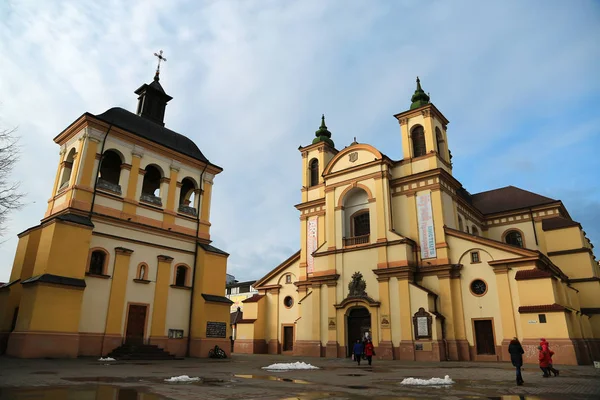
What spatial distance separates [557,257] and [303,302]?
1984 centimetres

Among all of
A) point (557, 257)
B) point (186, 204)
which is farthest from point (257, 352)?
point (557, 257)

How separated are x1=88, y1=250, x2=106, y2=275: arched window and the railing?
653 inches

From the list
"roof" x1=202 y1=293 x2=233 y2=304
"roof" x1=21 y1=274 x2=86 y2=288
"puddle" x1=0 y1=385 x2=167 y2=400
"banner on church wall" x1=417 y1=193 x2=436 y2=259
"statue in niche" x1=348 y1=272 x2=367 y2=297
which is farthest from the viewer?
"statue in niche" x1=348 y1=272 x2=367 y2=297

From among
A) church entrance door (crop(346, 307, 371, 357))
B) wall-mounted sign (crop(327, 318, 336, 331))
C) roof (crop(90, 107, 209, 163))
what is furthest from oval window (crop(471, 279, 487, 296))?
roof (crop(90, 107, 209, 163))

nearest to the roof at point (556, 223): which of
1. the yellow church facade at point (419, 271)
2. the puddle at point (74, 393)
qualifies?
the yellow church facade at point (419, 271)

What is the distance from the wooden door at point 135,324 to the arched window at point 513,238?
1164 inches

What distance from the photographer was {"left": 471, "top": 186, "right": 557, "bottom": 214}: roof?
3566 cm

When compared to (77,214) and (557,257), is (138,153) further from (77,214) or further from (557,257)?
(557,257)

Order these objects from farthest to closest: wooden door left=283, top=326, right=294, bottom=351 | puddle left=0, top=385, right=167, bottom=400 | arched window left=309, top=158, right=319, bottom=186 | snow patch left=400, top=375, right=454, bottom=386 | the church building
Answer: arched window left=309, top=158, right=319, bottom=186 < wooden door left=283, top=326, right=294, bottom=351 < the church building < snow patch left=400, top=375, right=454, bottom=386 < puddle left=0, top=385, right=167, bottom=400

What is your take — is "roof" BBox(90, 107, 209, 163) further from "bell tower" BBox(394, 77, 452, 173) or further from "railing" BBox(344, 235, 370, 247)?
"bell tower" BBox(394, 77, 452, 173)

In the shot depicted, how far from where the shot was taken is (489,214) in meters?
36.4

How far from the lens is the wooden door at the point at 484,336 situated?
80.7 ft

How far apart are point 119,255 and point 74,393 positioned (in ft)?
45.5

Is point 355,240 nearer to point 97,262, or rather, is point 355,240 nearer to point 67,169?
point 97,262
